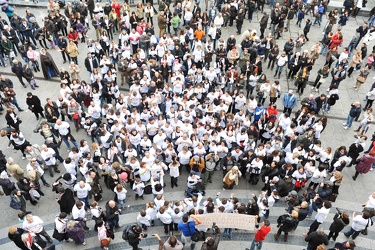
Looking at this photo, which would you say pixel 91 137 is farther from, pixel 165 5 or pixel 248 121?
pixel 165 5

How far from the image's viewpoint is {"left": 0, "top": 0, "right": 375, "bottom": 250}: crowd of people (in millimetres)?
9812

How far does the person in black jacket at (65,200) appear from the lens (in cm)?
1008

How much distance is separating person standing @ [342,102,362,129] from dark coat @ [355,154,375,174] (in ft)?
8.00

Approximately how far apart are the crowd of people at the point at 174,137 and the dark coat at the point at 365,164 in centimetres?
7

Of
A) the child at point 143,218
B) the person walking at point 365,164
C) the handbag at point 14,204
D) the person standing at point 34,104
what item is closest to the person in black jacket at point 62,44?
the person standing at point 34,104

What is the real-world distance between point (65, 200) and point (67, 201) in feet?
0.23

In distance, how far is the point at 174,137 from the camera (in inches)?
487

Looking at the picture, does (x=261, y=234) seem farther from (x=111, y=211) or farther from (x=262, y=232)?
(x=111, y=211)

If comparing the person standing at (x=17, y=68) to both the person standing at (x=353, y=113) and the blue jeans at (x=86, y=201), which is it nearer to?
the blue jeans at (x=86, y=201)

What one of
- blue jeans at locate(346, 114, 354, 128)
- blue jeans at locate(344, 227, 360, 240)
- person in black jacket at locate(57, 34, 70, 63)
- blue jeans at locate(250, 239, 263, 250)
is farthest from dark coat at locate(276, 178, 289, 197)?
person in black jacket at locate(57, 34, 70, 63)

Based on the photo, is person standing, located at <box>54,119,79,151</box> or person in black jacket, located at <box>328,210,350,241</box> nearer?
person in black jacket, located at <box>328,210,350,241</box>

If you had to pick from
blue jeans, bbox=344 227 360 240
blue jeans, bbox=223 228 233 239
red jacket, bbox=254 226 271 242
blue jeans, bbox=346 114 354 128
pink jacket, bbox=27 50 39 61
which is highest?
pink jacket, bbox=27 50 39 61

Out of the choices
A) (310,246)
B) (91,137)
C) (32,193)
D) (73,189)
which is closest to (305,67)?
(310,246)

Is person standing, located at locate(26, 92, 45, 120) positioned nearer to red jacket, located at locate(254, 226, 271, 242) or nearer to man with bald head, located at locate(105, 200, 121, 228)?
man with bald head, located at locate(105, 200, 121, 228)
